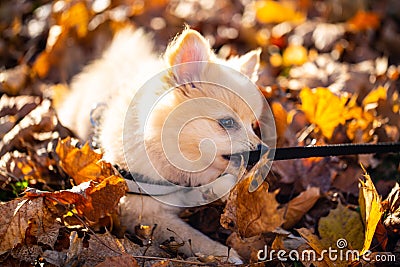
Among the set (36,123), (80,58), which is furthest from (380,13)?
(36,123)

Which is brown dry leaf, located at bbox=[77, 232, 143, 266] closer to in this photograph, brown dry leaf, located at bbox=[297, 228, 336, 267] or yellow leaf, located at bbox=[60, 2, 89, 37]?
brown dry leaf, located at bbox=[297, 228, 336, 267]

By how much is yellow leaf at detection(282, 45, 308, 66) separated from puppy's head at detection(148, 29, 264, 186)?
192 cm

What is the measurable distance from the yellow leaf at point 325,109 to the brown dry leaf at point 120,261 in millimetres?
1417

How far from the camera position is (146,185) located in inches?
92.6

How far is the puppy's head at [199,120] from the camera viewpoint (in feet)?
7.33

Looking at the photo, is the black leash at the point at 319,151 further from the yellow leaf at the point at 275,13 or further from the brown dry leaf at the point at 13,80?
the yellow leaf at the point at 275,13

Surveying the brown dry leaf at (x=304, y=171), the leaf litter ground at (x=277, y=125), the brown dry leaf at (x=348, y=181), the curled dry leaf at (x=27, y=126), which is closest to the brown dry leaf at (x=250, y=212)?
the leaf litter ground at (x=277, y=125)

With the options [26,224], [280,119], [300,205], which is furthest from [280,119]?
[26,224]

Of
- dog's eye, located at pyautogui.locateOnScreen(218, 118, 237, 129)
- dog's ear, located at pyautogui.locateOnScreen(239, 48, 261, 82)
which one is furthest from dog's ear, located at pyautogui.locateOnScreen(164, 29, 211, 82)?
dog's ear, located at pyautogui.locateOnScreen(239, 48, 261, 82)

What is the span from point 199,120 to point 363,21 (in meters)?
2.91

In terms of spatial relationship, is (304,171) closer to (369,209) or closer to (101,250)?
(369,209)

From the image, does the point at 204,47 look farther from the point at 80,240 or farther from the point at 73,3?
the point at 73,3

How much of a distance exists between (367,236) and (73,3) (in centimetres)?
318

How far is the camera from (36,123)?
2885 millimetres
